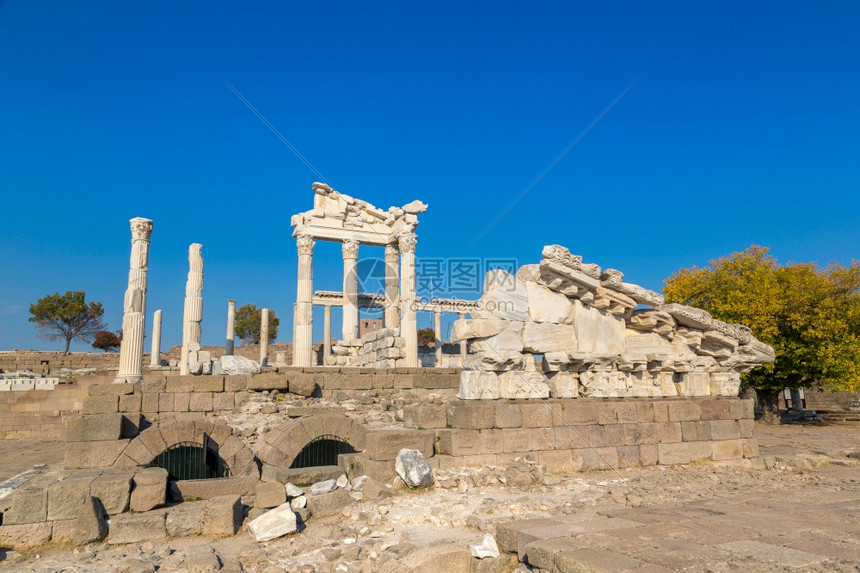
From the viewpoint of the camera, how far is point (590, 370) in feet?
29.9

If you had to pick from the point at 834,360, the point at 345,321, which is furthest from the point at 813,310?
the point at 345,321

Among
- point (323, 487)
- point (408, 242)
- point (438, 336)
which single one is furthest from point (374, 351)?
point (323, 487)

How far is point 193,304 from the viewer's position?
66.4 feet

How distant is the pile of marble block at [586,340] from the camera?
8.38 metres

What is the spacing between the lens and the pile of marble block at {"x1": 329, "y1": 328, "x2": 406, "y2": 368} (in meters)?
20.1

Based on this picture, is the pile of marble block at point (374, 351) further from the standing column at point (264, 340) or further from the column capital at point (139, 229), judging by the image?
the column capital at point (139, 229)

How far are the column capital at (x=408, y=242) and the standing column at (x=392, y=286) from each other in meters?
2.37

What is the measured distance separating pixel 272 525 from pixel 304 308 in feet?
57.8

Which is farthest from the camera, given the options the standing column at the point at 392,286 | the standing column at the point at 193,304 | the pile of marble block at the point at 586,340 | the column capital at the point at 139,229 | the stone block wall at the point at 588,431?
the standing column at the point at 392,286

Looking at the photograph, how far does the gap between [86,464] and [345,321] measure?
1723 centimetres

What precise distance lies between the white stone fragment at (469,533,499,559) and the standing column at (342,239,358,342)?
67.4 ft

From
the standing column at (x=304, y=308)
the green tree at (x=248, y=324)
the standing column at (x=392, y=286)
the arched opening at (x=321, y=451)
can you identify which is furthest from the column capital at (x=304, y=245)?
the green tree at (x=248, y=324)

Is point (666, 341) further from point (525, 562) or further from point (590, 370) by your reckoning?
point (525, 562)

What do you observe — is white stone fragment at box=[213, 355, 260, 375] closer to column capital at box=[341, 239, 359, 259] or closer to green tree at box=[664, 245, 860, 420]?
column capital at box=[341, 239, 359, 259]
